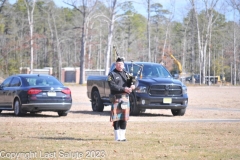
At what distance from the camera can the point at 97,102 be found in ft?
79.5

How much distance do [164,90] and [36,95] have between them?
14.7ft

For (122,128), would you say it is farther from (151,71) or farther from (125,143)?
(151,71)

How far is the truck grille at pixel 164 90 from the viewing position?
21531 mm

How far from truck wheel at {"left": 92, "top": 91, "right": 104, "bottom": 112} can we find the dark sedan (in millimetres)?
2681

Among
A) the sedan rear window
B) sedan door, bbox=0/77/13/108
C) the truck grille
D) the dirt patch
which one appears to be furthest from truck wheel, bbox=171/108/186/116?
sedan door, bbox=0/77/13/108

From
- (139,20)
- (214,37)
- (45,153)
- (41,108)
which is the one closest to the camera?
(45,153)

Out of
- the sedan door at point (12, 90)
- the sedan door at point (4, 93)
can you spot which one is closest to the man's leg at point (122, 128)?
the sedan door at point (12, 90)

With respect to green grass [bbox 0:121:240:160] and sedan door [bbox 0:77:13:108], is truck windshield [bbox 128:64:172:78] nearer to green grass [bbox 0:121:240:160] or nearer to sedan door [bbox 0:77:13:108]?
green grass [bbox 0:121:240:160]

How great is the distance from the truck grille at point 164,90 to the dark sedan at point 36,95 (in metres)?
2.91

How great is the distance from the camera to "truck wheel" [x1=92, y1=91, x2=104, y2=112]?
24.1 m

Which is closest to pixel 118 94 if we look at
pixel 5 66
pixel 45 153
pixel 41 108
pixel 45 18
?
pixel 45 153

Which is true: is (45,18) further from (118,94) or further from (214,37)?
(118,94)

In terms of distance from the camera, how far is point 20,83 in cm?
2145

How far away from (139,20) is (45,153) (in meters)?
115
